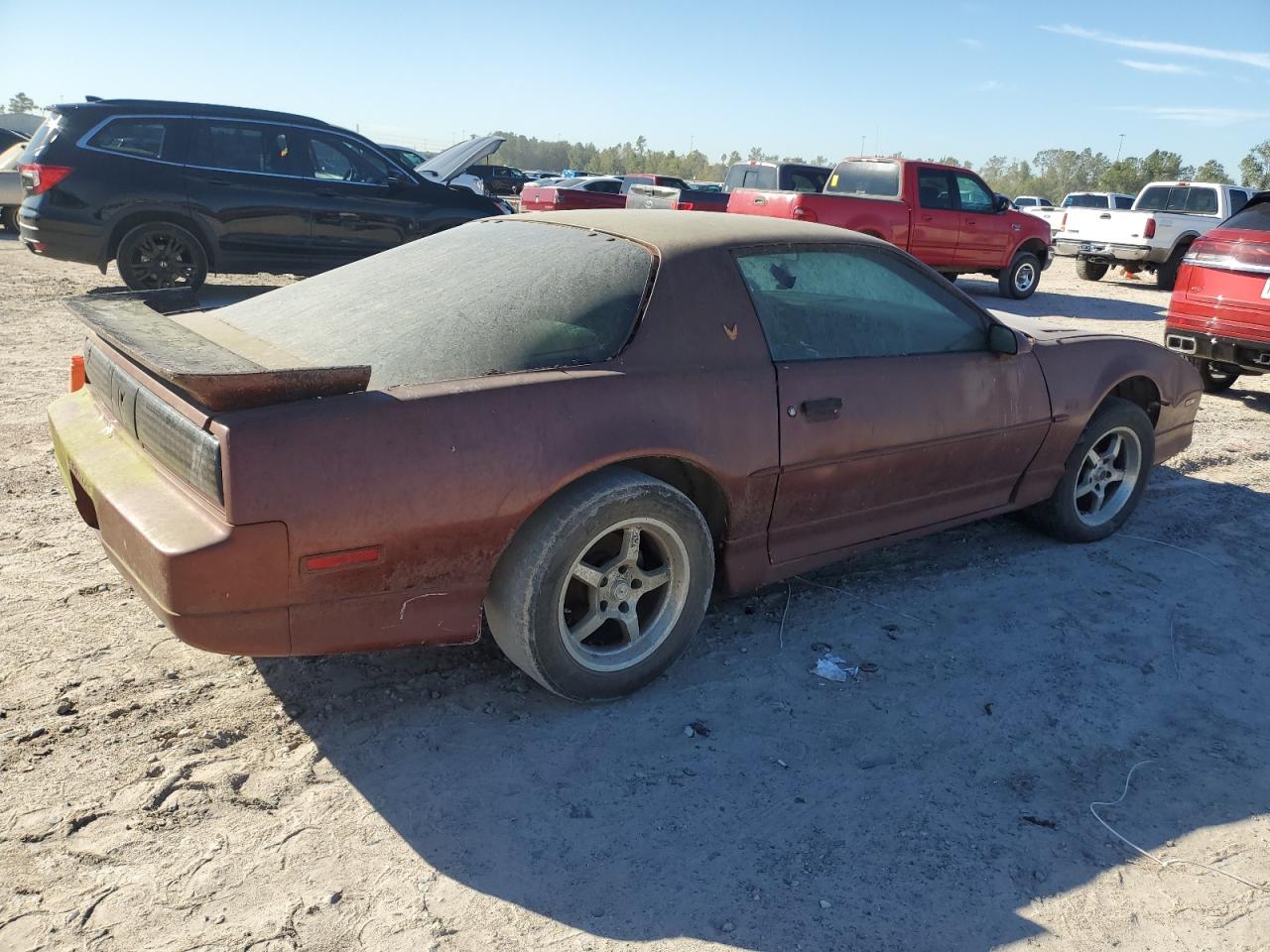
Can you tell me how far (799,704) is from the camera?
124 inches

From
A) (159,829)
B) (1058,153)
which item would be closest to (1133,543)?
(159,829)

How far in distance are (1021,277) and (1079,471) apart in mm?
A: 11124

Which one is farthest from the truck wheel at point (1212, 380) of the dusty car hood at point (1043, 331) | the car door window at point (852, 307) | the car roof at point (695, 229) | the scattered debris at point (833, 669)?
the scattered debris at point (833, 669)

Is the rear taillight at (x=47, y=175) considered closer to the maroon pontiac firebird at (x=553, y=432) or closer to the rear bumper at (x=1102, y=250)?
the maroon pontiac firebird at (x=553, y=432)

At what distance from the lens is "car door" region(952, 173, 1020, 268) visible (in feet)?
44.2

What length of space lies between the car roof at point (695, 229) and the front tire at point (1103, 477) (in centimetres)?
149

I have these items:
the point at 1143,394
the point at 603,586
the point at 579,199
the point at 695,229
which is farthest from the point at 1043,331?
the point at 579,199

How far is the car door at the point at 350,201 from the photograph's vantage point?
33.2 ft

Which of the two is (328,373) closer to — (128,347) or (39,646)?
(128,347)

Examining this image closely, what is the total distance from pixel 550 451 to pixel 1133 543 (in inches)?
130

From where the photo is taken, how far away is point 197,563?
234 centimetres

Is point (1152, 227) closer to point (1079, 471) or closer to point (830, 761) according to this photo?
point (1079, 471)

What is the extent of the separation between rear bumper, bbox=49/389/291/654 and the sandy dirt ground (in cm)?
47

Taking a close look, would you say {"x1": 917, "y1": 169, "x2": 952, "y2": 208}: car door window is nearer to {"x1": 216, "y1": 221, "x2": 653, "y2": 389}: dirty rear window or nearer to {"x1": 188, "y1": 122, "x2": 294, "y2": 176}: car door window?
{"x1": 188, "y1": 122, "x2": 294, "y2": 176}: car door window
